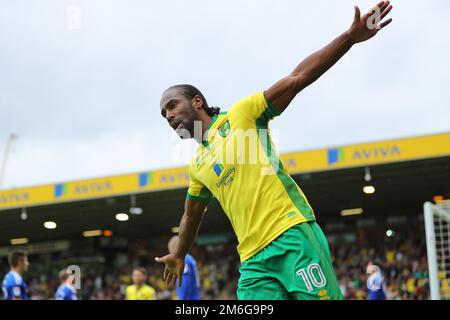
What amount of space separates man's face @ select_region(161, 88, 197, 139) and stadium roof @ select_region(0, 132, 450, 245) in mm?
14972

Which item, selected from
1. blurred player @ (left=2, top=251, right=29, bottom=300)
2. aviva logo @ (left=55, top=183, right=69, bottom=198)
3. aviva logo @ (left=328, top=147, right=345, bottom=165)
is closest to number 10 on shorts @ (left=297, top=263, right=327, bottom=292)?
blurred player @ (left=2, top=251, right=29, bottom=300)

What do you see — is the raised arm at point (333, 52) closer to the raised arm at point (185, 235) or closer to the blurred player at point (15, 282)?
the raised arm at point (185, 235)

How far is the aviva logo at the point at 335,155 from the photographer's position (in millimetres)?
19000

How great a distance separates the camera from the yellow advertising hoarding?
18297 millimetres

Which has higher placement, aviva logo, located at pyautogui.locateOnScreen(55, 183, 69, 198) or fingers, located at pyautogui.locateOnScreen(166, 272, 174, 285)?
aviva logo, located at pyautogui.locateOnScreen(55, 183, 69, 198)

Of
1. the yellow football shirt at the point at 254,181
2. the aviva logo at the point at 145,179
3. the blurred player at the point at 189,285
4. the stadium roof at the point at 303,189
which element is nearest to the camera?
the yellow football shirt at the point at 254,181

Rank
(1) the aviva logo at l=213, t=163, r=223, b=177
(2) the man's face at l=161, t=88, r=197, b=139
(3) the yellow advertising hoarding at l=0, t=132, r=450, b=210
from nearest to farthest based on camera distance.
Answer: (1) the aviva logo at l=213, t=163, r=223, b=177, (2) the man's face at l=161, t=88, r=197, b=139, (3) the yellow advertising hoarding at l=0, t=132, r=450, b=210

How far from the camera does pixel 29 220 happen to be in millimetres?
27297

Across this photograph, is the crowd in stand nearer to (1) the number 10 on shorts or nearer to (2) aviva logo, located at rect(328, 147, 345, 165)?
(2) aviva logo, located at rect(328, 147, 345, 165)

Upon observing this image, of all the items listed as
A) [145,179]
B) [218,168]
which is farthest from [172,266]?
[145,179]

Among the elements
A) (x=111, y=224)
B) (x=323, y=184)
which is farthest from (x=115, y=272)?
(x=323, y=184)

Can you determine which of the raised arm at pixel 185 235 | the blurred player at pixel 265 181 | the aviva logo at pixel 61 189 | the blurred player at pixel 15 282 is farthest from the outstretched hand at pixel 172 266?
the aviva logo at pixel 61 189

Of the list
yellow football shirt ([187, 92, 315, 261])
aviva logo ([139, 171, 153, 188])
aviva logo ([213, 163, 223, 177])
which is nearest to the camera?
yellow football shirt ([187, 92, 315, 261])

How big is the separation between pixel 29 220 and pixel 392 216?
14158 millimetres
